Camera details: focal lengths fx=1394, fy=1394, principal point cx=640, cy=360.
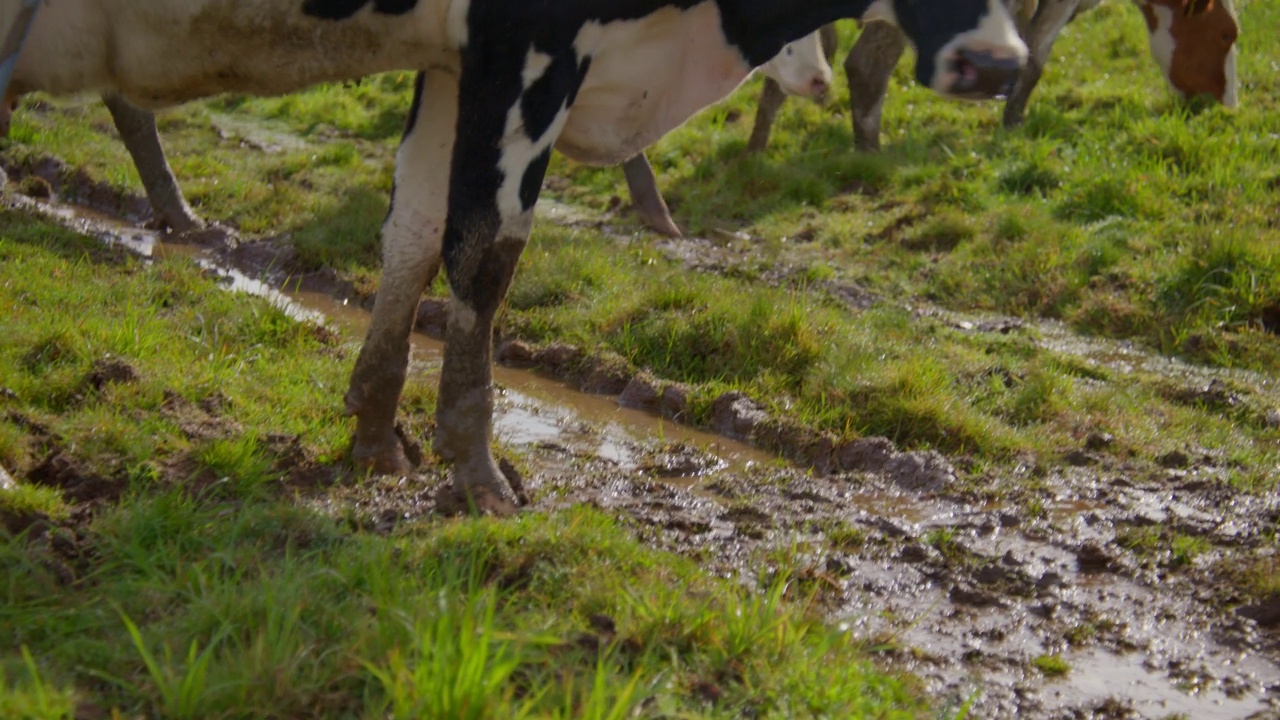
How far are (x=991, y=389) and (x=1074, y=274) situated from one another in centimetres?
163

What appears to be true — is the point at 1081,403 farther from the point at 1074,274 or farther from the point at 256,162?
the point at 256,162

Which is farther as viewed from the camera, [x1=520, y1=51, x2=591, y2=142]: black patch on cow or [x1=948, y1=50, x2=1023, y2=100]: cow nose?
[x1=948, y1=50, x2=1023, y2=100]: cow nose

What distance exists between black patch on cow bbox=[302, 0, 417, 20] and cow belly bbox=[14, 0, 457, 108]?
0.02 metres

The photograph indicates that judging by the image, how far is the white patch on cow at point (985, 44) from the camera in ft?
12.8

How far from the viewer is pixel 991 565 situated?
153 inches

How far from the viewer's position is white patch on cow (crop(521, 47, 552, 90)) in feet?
11.5

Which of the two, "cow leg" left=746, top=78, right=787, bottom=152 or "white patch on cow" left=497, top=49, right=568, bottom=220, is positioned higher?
"white patch on cow" left=497, top=49, right=568, bottom=220

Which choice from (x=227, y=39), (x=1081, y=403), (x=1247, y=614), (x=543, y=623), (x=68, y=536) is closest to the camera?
(x=543, y=623)

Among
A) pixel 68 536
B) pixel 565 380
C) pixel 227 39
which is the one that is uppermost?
pixel 227 39

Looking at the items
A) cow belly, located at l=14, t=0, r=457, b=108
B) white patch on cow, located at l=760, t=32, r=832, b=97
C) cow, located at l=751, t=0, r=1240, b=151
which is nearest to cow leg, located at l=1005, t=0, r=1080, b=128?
cow, located at l=751, t=0, r=1240, b=151

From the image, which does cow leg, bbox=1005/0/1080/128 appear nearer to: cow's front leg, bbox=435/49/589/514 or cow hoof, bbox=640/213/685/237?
cow hoof, bbox=640/213/685/237

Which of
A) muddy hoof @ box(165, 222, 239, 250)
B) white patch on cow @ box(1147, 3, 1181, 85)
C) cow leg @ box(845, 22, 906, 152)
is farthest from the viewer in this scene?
cow leg @ box(845, 22, 906, 152)

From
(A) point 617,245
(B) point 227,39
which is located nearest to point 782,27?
(B) point 227,39

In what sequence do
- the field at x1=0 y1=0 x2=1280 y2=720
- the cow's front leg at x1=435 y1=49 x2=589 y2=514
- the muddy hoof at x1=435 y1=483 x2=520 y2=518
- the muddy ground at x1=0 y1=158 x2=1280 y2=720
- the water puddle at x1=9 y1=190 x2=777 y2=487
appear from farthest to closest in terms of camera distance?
the water puddle at x1=9 y1=190 x2=777 y2=487
the muddy hoof at x1=435 y1=483 x2=520 y2=518
the cow's front leg at x1=435 y1=49 x2=589 y2=514
the muddy ground at x1=0 y1=158 x2=1280 y2=720
the field at x1=0 y1=0 x2=1280 y2=720
